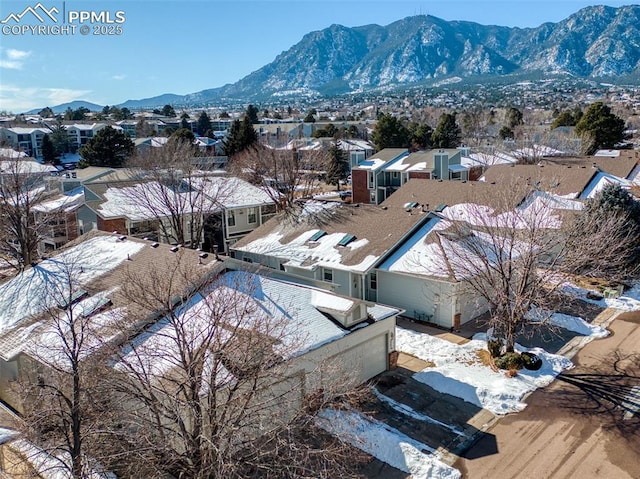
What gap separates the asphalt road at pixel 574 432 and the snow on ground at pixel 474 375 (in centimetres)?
45

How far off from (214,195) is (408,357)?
67.9 ft

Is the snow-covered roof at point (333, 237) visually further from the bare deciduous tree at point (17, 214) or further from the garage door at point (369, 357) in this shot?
the bare deciduous tree at point (17, 214)

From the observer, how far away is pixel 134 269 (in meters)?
20.5

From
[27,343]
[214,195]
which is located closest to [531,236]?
[27,343]

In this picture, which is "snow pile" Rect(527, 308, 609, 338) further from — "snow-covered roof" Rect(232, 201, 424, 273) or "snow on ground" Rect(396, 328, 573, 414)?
"snow-covered roof" Rect(232, 201, 424, 273)

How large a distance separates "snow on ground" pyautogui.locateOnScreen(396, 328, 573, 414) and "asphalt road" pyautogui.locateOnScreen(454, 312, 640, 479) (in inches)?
17.8

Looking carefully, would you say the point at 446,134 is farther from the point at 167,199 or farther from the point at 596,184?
the point at 167,199

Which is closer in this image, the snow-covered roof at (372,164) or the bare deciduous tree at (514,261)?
the bare deciduous tree at (514,261)

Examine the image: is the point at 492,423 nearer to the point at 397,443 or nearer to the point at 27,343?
the point at 397,443

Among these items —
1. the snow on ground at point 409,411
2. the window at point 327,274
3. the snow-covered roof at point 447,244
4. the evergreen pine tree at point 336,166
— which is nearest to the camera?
the snow on ground at point 409,411

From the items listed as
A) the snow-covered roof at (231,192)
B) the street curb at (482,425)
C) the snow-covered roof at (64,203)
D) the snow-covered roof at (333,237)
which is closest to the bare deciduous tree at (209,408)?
the street curb at (482,425)

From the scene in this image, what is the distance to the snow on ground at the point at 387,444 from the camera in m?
13.7

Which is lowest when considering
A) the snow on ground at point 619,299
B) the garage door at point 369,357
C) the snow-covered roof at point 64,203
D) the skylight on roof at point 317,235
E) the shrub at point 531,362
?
the snow on ground at point 619,299

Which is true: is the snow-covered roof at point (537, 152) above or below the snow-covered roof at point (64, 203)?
above
